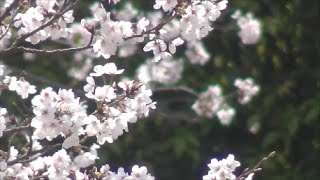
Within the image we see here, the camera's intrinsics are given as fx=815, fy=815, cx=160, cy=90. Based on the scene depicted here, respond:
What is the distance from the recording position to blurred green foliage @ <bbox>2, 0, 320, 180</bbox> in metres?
6.28

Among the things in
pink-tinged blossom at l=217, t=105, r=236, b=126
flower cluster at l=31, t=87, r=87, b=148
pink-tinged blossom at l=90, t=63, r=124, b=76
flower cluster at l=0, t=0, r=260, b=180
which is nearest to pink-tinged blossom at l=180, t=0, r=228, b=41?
flower cluster at l=0, t=0, r=260, b=180

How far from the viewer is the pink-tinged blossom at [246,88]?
643cm

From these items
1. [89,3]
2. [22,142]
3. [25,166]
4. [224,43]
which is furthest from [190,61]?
[25,166]

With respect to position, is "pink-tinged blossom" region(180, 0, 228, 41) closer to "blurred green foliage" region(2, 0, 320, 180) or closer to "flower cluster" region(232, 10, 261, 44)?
"blurred green foliage" region(2, 0, 320, 180)

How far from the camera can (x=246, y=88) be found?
253 inches

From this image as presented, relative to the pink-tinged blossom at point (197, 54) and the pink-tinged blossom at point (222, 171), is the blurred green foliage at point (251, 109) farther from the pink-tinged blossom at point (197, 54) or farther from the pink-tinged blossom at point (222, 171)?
the pink-tinged blossom at point (222, 171)

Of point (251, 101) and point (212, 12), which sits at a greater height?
point (251, 101)

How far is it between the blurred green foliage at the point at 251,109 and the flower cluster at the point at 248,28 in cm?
7

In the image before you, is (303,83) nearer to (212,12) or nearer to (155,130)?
(155,130)

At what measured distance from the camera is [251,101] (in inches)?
258

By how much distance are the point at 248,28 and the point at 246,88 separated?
0.48 m

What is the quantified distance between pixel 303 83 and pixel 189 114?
1065mm

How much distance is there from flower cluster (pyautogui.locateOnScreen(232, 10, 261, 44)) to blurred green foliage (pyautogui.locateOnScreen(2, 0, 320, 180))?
0.07m

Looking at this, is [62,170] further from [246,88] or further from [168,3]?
[246,88]
